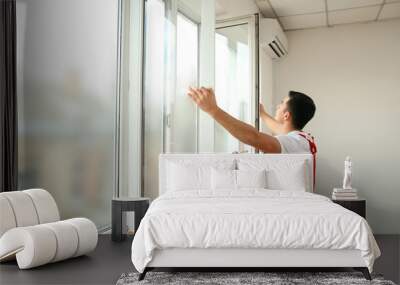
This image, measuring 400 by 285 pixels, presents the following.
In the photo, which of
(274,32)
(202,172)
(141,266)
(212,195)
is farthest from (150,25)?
(141,266)

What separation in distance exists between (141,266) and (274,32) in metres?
4.01

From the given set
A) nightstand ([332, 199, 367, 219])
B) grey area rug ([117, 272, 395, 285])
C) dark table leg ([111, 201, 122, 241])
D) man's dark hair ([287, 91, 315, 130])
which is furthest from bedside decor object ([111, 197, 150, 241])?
nightstand ([332, 199, 367, 219])

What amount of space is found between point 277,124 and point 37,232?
304 centimetres

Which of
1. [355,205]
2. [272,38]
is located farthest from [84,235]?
[272,38]

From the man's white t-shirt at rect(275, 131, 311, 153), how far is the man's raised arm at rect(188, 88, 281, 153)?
0.21m

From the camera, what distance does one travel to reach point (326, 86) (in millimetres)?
6730

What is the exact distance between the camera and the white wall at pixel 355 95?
6699 mm

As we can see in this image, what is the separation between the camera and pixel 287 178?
188 inches

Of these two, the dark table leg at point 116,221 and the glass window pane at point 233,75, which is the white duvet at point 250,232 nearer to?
the dark table leg at point 116,221

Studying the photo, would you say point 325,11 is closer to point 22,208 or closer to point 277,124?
point 277,124

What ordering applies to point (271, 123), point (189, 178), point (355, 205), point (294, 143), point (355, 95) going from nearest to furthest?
point (189, 178) → point (294, 143) → point (355, 205) → point (271, 123) → point (355, 95)

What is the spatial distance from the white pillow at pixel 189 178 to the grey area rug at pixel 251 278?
1.36 metres

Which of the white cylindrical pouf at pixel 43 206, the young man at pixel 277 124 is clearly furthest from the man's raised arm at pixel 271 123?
the white cylindrical pouf at pixel 43 206

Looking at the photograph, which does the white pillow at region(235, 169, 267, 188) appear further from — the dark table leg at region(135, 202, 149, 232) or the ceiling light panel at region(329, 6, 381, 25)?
the ceiling light panel at region(329, 6, 381, 25)
